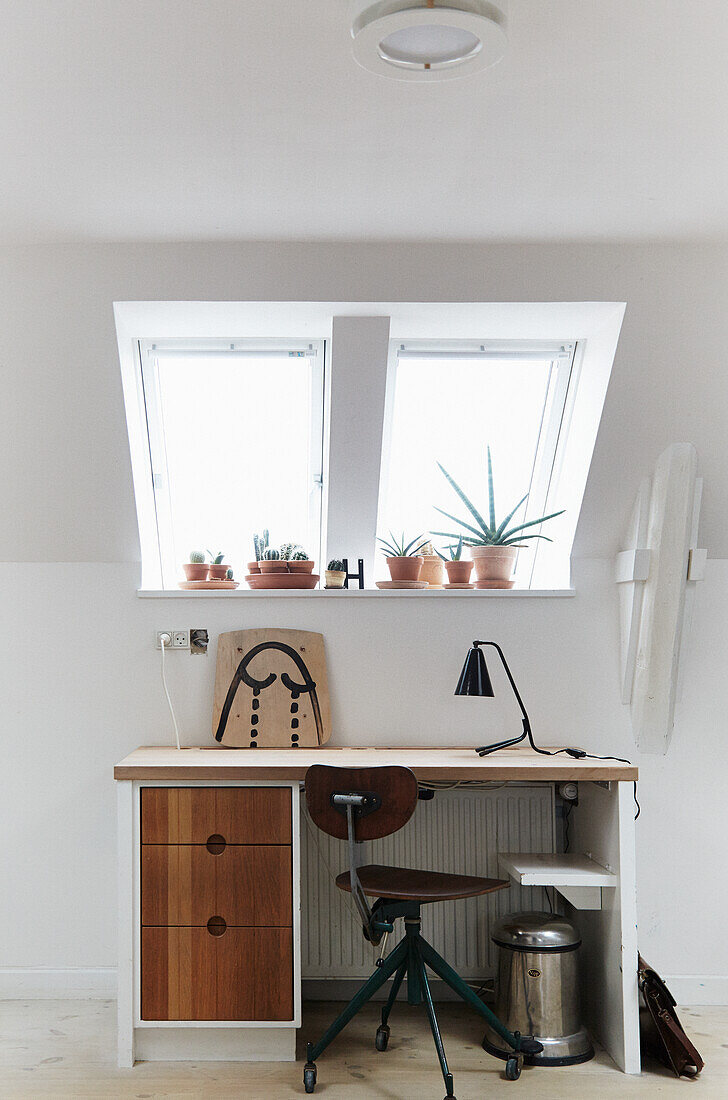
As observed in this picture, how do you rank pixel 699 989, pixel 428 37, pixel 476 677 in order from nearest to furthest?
1. pixel 428 37
2. pixel 476 677
3. pixel 699 989

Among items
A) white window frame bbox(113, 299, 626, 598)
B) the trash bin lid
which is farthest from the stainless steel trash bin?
white window frame bbox(113, 299, 626, 598)

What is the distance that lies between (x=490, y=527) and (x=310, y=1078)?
201 cm

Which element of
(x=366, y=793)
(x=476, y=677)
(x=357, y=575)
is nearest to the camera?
(x=366, y=793)

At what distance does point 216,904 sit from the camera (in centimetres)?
284

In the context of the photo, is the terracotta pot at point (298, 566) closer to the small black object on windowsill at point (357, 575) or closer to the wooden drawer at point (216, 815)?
the small black object on windowsill at point (357, 575)

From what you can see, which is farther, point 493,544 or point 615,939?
point 493,544

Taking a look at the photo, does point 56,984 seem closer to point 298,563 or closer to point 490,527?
point 298,563

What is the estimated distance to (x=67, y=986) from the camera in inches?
134

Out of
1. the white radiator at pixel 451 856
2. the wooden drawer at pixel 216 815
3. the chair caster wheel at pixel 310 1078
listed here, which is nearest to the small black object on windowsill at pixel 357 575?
the white radiator at pixel 451 856

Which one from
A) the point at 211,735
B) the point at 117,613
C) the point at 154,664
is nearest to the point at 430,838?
the point at 211,735

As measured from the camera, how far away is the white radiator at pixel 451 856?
339 cm

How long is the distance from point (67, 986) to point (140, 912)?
823 mm

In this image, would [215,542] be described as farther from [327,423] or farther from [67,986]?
[67,986]

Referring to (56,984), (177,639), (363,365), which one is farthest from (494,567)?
(56,984)
